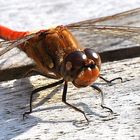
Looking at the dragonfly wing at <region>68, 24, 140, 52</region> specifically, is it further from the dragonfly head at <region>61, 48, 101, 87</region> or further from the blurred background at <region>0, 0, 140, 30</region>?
the dragonfly head at <region>61, 48, 101, 87</region>

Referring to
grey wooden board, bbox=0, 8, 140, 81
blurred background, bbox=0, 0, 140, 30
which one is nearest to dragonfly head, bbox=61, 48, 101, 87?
grey wooden board, bbox=0, 8, 140, 81

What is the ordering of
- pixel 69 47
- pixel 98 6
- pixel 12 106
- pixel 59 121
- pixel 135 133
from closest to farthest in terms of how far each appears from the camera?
pixel 135 133 → pixel 59 121 → pixel 12 106 → pixel 69 47 → pixel 98 6

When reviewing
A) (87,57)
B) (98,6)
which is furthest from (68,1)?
(87,57)

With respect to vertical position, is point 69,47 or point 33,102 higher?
point 69,47

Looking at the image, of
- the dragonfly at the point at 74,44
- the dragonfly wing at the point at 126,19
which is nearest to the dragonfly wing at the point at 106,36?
the dragonfly at the point at 74,44

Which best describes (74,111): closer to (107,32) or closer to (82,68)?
(82,68)

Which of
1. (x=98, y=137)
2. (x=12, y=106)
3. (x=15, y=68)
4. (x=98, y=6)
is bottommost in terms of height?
(x=98, y=137)

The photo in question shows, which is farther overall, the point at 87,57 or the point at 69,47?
the point at 69,47

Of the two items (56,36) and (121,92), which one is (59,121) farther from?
(56,36)
